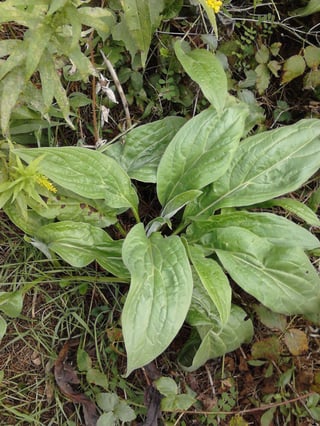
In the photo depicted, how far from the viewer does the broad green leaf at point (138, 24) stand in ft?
4.87

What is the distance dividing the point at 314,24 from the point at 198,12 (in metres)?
0.49

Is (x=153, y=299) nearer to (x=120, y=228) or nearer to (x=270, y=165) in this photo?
(x=120, y=228)

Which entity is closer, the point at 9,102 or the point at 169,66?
the point at 9,102

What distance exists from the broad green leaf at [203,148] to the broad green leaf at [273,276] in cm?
23

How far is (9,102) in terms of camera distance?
4.52ft

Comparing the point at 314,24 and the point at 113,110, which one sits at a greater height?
the point at 314,24

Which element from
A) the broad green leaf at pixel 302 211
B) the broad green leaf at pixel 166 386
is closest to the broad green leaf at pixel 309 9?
the broad green leaf at pixel 302 211

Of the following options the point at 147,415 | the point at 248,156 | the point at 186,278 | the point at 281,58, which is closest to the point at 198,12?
the point at 281,58

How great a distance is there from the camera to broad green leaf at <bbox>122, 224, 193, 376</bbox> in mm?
1450

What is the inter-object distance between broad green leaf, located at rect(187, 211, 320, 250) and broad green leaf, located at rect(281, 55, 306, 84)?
0.60 metres

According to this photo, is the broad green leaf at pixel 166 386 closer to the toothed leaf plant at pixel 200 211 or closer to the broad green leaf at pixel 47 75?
the toothed leaf plant at pixel 200 211

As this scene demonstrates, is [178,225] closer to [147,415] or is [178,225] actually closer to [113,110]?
[113,110]

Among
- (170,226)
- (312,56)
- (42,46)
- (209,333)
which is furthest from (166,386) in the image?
(312,56)

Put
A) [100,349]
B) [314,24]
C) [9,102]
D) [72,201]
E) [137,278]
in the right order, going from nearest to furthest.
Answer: [9,102] < [137,278] < [72,201] < [100,349] < [314,24]
